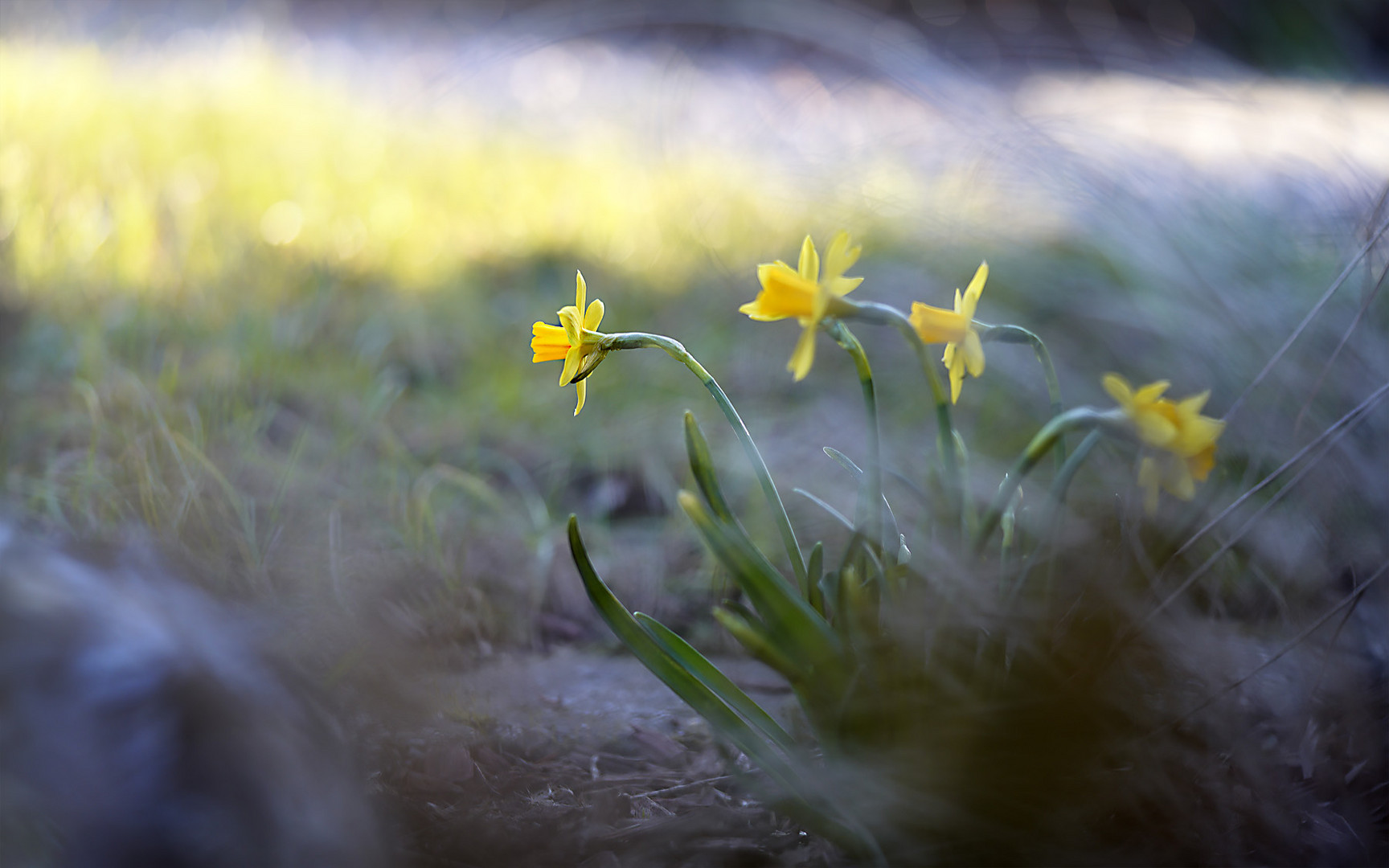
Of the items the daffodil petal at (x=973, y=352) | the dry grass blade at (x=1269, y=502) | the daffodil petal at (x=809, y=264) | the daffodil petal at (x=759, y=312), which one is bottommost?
the dry grass blade at (x=1269, y=502)

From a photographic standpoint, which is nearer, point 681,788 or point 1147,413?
point 1147,413

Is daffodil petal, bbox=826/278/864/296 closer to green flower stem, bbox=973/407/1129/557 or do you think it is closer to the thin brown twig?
green flower stem, bbox=973/407/1129/557

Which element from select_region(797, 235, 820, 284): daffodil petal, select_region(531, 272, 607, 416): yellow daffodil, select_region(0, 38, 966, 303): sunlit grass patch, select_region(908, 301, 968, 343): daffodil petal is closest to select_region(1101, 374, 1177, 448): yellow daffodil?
select_region(908, 301, 968, 343): daffodil petal

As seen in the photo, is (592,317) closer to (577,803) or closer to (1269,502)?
(577,803)

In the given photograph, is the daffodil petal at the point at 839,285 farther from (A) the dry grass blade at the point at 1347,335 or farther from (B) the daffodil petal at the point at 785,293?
(A) the dry grass blade at the point at 1347,335

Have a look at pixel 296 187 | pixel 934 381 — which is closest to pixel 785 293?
pixel 934 381

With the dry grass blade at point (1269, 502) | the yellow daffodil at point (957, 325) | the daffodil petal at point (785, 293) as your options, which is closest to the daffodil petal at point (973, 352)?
the yellow daffodil at point (957, 325)
